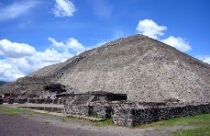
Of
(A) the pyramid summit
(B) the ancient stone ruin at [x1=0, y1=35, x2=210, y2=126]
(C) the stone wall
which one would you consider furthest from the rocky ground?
(A) the pyramid summit

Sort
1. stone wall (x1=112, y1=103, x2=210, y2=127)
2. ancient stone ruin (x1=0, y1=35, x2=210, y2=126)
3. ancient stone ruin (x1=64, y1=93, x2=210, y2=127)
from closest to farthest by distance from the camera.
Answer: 1. stone wall (x1=112, y1=103, x2=210, y2=127)
2. ancient stone ruin (x1=64, y1=93, x2=210, y2=127)
3. ancient stone ruin (x1=0, y1=35, x2=210, y2=126)

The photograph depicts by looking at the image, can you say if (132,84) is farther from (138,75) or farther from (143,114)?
(143,114)

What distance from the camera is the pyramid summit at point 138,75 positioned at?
38.8 meters

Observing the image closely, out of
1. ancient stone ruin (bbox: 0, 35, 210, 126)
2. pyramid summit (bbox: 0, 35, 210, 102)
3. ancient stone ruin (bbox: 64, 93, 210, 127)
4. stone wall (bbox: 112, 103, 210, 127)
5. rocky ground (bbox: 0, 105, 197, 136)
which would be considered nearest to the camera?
rocky ground (bbox: 0, 105, 197, 136)

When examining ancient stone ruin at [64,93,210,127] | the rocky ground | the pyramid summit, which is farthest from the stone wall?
the pyramid summit

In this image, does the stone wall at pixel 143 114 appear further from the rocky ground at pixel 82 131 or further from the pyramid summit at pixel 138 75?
A: the pyramid summit at pixel 138 75

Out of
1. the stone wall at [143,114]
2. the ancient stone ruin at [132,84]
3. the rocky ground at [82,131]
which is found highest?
the ancient stone ruin at [132,84]

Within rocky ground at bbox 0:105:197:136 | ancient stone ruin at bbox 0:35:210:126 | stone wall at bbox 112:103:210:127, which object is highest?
ancient stone ruin at bbox 0:35:210:126

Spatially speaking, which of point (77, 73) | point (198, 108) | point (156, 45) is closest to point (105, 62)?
point (77, 73)

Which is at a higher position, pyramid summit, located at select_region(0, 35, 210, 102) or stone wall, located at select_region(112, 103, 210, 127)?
pyramid summit, located at select_region(0, 35, 210, 102)

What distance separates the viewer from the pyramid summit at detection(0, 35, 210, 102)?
3884 cm

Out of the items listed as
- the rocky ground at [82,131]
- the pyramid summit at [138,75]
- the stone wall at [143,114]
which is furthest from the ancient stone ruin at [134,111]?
the pyramid summit at [138,75]

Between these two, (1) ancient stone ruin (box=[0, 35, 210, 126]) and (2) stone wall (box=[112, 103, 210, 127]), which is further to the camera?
(1) ancient stone ruin (box=[0, 35, 210, 126])

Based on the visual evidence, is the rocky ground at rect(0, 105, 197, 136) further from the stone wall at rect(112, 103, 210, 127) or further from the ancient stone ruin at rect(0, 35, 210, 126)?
the ancient stone ruin at rect(0, 35, 210, 126)
